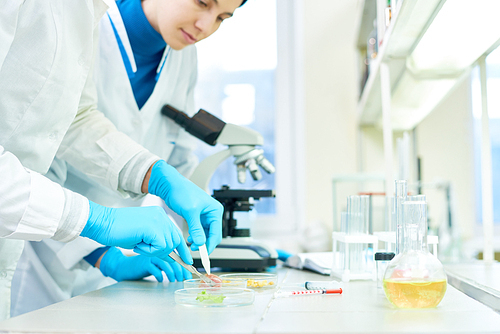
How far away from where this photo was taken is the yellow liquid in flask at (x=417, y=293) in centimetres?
74

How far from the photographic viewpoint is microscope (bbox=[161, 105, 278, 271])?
1301 mm

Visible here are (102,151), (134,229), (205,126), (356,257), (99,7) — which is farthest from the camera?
(205,126)

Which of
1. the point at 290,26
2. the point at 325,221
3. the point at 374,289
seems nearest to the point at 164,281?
the point at 374,289

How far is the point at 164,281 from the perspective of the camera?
118 cm

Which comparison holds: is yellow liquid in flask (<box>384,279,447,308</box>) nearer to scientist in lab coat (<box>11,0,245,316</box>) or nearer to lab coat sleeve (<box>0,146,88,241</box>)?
lab coat sleeve (<box>0,146,88,241</box>)

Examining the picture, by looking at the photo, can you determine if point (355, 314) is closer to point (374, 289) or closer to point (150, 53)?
point (374, 289)

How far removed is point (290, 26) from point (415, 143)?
45.3 inches

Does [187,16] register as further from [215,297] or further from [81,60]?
[215,297]

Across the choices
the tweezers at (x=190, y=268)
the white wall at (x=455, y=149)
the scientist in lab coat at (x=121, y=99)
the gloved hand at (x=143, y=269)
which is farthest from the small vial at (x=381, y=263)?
the white wall at (x=455, y=149)

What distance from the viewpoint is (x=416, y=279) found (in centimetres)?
74

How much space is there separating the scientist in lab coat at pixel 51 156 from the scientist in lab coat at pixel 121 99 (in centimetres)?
20

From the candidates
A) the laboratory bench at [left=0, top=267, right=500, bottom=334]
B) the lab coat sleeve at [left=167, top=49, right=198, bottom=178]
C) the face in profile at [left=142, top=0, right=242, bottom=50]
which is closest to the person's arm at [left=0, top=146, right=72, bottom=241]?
the laboratory bench at [left=0, top=267, right=500, bottom=334]

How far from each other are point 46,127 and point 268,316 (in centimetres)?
77

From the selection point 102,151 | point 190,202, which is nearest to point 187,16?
point 102,151
